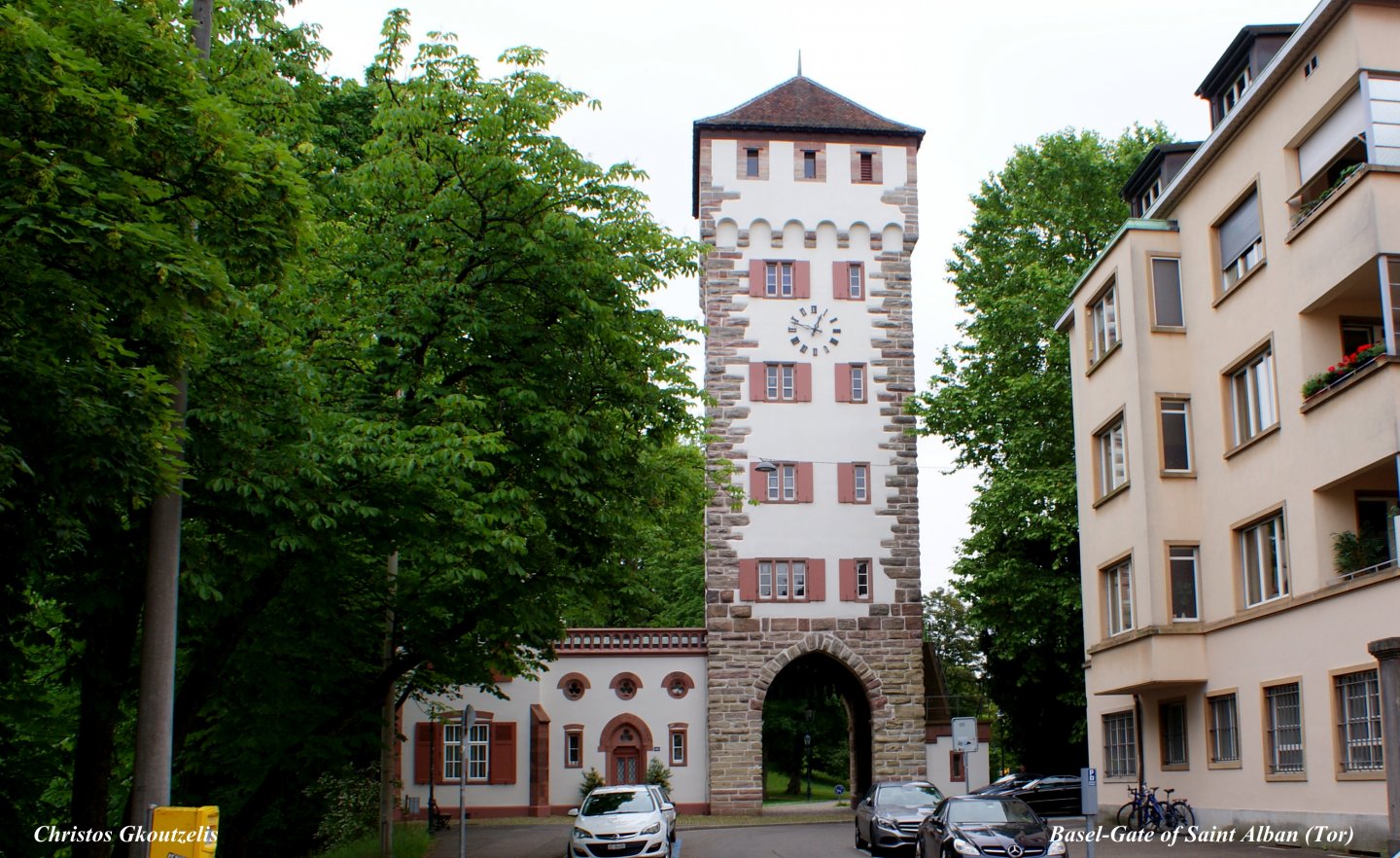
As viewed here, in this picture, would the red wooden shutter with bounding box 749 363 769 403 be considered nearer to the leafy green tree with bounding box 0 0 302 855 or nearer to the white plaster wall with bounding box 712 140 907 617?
the white plaster wall with bounding box 712 140 907 617

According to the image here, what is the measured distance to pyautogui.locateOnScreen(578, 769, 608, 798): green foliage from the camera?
4156 centimetres

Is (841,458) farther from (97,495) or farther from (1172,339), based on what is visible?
(97,495)

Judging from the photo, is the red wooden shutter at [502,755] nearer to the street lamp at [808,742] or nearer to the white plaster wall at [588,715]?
the white plaster wall at [588,715]

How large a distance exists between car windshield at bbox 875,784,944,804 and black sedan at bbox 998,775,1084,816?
8.36m

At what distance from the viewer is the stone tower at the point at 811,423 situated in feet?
139

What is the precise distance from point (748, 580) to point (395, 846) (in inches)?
783

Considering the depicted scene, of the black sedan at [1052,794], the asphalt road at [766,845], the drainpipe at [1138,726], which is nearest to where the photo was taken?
the asphalt road at [766,845]

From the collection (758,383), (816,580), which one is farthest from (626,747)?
(758,383)

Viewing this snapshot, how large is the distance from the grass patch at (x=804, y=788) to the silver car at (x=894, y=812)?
33541 millimetres

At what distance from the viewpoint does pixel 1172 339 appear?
24328 millimetres

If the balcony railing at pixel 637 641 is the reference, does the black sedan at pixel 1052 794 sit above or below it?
below

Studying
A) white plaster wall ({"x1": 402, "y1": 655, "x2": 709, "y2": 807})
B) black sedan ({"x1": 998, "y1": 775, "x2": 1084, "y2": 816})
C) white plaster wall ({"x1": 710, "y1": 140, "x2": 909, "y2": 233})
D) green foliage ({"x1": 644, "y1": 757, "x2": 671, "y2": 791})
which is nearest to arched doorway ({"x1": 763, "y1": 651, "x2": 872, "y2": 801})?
white plaster wall ({"x1": 402, "y1": 655, "x2": 709, "y2": 807})

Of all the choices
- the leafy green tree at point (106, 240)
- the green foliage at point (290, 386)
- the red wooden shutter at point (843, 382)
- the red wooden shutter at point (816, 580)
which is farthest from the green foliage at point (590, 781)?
the leafy green tree at point (106, 240)

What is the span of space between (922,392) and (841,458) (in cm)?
548
